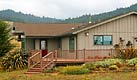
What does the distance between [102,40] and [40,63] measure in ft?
27.8

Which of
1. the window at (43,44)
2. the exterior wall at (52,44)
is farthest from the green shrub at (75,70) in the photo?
the exterior wall at (52,44)

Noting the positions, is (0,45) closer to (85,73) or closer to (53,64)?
(53,64)

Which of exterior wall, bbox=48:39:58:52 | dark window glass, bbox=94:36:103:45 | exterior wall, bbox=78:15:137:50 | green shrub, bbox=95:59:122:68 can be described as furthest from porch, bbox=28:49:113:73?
exterior wall, bbox=48:39:58:52

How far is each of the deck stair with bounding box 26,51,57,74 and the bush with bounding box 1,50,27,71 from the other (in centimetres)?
152

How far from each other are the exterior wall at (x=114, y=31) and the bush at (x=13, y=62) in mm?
5918

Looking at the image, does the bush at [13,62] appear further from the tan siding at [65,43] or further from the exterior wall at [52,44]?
the exterior wall at [52,44]

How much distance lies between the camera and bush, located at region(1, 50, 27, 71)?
31.0 metres

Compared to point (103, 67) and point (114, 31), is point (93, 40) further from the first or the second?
point (103, 67)

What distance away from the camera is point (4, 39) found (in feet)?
111

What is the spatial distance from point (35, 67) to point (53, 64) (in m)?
1.64

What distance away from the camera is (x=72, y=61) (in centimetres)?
3012

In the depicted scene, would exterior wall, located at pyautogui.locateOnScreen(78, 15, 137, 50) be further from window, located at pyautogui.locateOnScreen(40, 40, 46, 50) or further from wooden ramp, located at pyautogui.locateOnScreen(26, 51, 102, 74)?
window, located at pyautogui.locateOnScreen(40, 40, 46, 50)

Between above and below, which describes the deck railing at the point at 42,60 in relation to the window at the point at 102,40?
below

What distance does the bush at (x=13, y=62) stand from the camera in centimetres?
3097
